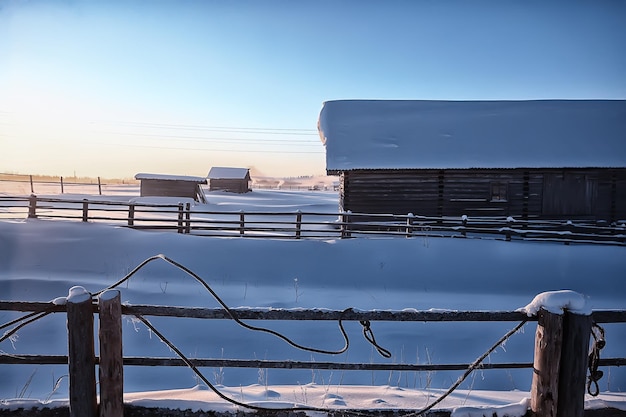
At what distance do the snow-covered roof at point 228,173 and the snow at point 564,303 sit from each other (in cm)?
4896

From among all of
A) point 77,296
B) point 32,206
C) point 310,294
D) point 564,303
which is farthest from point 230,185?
point 564,303

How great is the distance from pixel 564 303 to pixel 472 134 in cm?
1755

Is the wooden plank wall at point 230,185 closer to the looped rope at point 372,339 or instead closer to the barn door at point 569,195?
the barn door at point 569,195

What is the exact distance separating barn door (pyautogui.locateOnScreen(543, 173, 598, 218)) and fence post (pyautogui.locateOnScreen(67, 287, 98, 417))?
18338mm

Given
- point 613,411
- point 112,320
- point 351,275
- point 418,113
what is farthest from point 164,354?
point 418,113

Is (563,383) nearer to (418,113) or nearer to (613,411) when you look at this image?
(613,411)

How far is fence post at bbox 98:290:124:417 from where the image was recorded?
2.51 meters

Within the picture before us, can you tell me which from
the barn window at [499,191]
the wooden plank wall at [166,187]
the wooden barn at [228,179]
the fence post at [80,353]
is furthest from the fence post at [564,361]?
the wooden barn at [228,179]

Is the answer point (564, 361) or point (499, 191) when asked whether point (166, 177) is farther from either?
point (564, 361)

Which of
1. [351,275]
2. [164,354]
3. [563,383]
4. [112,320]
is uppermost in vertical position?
[112,320]

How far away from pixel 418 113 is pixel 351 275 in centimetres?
1220

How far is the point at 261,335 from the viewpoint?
7.73 m

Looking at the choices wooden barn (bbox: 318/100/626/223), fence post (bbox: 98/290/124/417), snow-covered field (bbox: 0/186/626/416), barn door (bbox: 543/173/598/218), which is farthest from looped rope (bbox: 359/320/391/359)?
barn door (bbox: 543/173/598/218)

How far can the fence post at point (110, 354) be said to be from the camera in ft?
8.25
